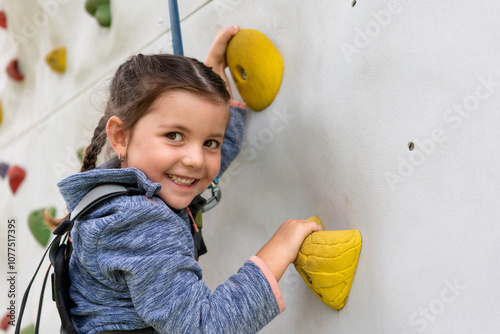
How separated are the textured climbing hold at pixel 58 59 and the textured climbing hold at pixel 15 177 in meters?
0.39

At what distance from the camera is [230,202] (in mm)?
1087

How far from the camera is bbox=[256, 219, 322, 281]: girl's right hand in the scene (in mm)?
748

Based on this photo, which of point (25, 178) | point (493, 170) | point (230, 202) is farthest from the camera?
point (25, 178)

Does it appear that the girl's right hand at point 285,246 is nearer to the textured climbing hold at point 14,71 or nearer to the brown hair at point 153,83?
the brown hair at point 153,83

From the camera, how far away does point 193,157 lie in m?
0.76

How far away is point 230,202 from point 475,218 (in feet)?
1.93

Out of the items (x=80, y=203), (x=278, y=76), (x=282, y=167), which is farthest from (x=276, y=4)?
(x=80, y=203)

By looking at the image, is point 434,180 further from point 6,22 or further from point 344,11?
point 6,22

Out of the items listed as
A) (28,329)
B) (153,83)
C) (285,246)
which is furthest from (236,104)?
(28,329)

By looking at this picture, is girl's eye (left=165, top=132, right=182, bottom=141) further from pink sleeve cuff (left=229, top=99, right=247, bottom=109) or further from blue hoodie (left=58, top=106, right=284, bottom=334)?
pink sleeve cuff (left=229, top=99, right=247, bottom=109)

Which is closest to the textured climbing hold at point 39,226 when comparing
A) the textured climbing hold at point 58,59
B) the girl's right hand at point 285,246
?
the textured climbing hold at point 58,59

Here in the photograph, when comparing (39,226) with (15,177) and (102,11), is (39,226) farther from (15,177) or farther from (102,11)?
(102,11)

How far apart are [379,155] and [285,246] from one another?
0.20 metres

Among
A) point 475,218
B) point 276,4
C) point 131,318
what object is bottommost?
point 131,318
